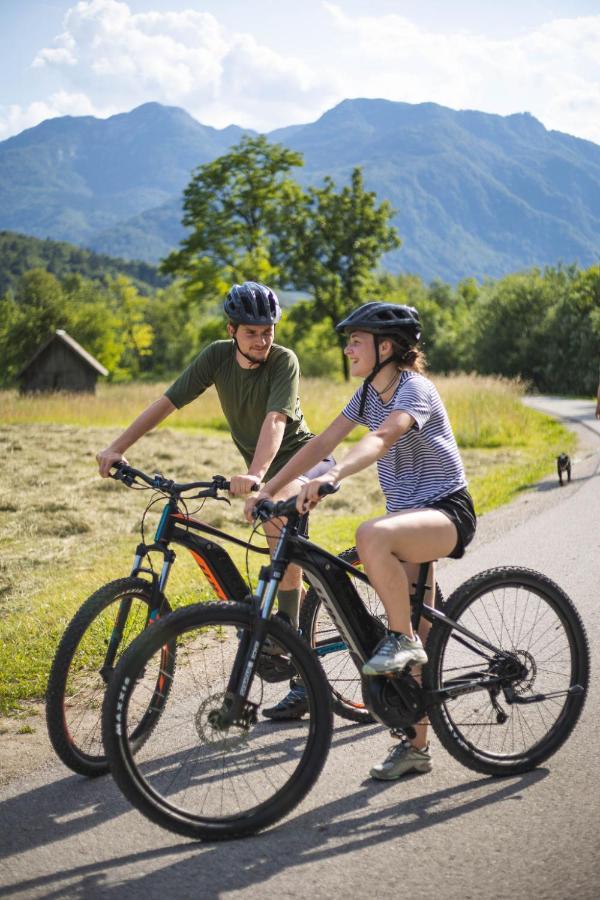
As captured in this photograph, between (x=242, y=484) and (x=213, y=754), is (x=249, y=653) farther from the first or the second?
(x=242, y=484)

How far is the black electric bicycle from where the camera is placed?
12.2ft

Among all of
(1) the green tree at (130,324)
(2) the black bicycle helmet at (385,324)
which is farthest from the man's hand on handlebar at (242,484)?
(1) the green tree at (130,324)

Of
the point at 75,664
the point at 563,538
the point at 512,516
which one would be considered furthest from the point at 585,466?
the point at 75,664

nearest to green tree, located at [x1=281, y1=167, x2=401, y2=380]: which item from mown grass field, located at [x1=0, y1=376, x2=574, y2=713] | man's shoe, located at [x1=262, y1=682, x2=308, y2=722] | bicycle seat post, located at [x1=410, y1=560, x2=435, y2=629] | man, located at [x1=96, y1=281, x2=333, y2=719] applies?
mown grass field, located at [x1=0, y1=376, x2=574, y2=713]

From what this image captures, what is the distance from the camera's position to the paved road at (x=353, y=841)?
116 inches

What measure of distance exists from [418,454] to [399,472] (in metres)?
0.13

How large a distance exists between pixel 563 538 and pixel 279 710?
17.0ft

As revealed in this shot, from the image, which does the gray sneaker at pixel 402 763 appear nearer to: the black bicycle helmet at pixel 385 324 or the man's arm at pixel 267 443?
the man's arm at pixel 267 443

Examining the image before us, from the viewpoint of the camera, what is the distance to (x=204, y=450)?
65.3 ft

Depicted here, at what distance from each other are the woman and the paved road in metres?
0.29

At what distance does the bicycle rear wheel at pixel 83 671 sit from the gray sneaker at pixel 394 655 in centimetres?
90

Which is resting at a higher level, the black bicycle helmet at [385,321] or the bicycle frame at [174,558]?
the black bicycle helmet at [385,321]

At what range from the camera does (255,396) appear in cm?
459

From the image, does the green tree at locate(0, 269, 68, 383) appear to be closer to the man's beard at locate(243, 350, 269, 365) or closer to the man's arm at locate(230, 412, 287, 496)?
the man's beard at locate(243, 350, 269, 365)
